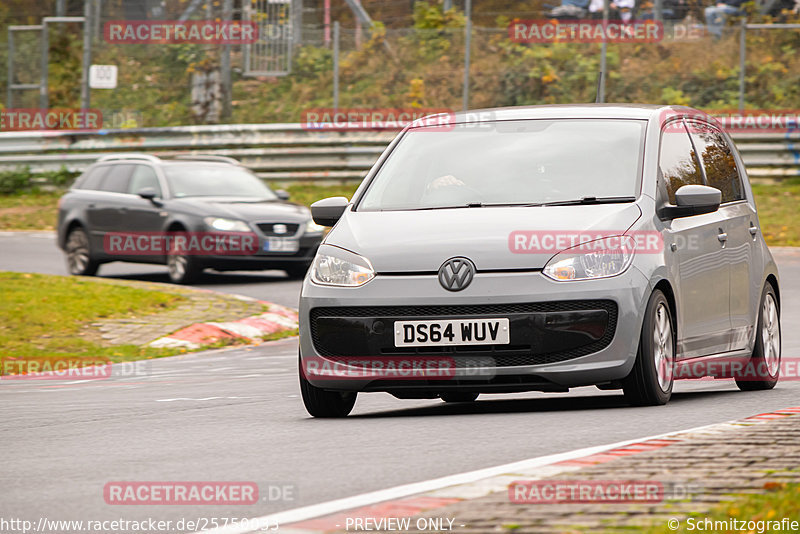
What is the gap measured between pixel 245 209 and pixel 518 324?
12717 millimetres

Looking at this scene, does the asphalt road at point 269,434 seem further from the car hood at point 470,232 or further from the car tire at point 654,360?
the car hood at point 470,232

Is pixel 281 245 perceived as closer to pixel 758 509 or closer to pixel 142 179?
pixel 142 179

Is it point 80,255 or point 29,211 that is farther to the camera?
point 29,211

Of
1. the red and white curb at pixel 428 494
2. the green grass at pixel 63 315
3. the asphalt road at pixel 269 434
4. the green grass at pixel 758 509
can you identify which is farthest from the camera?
the green grass at pixel 63 315

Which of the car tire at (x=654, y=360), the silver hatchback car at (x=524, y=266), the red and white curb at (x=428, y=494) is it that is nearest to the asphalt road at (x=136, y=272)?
the silver hatchback car at (x=524, y=266)

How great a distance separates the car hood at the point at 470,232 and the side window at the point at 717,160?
1.49m

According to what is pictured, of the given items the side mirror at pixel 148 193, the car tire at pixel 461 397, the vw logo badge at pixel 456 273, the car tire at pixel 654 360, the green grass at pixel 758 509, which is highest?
the vw logo badge at pixel 456 273

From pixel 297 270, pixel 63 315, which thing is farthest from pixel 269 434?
pixel 297 270

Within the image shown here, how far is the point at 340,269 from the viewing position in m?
8.01

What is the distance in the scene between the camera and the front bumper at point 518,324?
7.69m

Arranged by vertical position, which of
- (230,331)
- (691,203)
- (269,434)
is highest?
(691,203)

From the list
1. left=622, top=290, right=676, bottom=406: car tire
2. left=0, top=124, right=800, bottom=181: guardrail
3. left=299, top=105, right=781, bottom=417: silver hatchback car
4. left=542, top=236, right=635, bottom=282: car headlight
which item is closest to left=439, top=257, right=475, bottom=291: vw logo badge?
left=299, top=105, right=781, bottom=417: silver hatchback car

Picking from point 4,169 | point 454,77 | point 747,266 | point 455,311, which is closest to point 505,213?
point 455,311

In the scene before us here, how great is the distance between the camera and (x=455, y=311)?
25.3 ft
